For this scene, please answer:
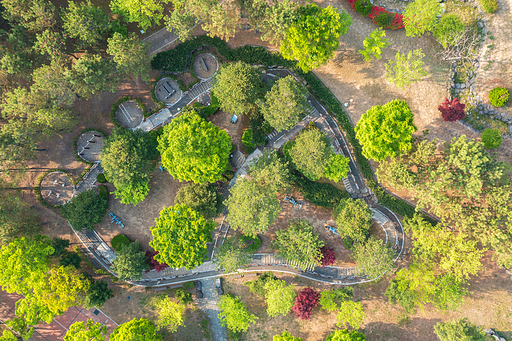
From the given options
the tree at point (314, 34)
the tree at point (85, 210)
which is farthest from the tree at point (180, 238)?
the tree at point (314, 34)

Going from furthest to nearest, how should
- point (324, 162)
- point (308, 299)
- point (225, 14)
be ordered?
point (308, 299), point (324, 162), point (225, 14)

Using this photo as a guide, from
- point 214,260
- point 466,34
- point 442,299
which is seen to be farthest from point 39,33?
point 442,299

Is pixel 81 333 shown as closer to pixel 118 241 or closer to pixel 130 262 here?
pixel 130 262

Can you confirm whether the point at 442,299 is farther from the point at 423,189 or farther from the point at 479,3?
the point at 479,3

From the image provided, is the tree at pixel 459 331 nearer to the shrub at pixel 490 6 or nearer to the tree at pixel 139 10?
the shrub at pixel 490 6

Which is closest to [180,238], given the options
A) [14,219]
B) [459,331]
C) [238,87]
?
[238,87]

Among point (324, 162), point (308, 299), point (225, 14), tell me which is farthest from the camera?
point (308, 299)

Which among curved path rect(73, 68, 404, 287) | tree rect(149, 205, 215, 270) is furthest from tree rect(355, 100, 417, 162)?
tree rect(149, 205, 215, 270)
